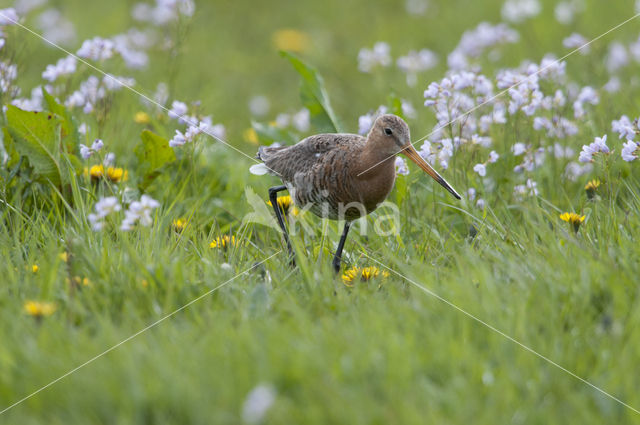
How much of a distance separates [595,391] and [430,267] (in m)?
1.02

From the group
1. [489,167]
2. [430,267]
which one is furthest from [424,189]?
[430,267]

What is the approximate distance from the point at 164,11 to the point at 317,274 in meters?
4.89

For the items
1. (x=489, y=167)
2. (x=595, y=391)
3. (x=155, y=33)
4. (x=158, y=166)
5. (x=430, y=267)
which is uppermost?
(x=155, y=33)

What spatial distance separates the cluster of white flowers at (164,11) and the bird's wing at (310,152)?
1.71 meters

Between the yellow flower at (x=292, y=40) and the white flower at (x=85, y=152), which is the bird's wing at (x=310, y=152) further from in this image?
the yellow flower at (x=292, y=40)

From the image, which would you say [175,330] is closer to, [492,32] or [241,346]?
[241,346]

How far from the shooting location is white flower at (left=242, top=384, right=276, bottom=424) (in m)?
2.16

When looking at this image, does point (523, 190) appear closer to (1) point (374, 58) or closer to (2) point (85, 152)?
(1) point (374, 58)

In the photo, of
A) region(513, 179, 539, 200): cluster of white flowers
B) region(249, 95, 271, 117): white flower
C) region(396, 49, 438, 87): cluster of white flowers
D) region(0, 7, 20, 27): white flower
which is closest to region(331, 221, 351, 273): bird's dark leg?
region(513, 179, 539, 200): cluster of white flowers

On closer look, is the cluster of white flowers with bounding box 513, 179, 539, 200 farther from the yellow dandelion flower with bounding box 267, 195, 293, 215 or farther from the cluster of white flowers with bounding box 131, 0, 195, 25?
the cluster of white flowers with bounding box 131, 0, 195, 25

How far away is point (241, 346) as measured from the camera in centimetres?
254

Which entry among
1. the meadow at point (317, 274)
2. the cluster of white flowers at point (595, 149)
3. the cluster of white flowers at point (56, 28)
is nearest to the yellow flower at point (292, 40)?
the cluster of white flowers at point (56, 28)

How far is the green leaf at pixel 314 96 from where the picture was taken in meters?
4.76

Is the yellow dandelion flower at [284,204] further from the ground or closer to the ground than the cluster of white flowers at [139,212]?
closer to the ground
